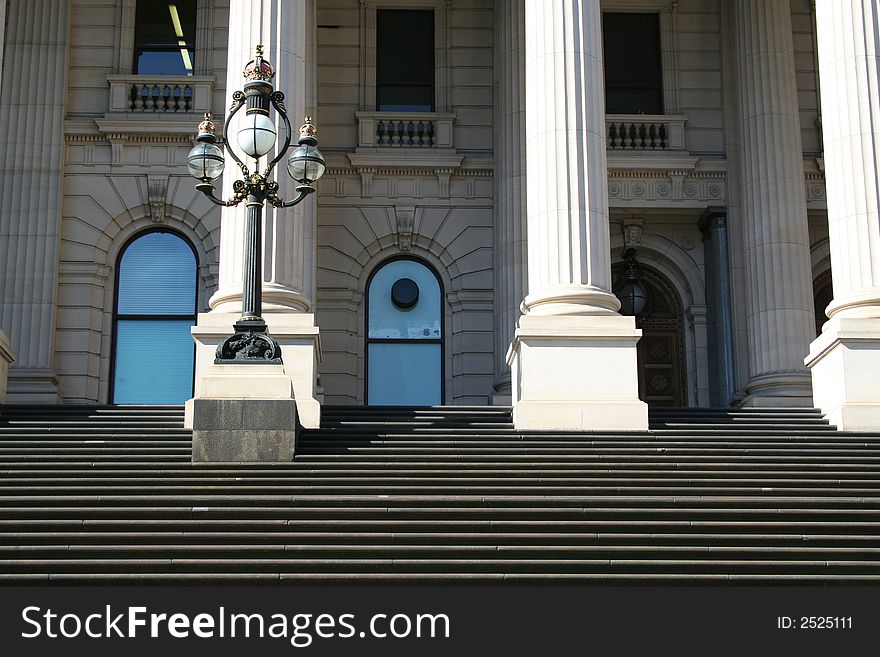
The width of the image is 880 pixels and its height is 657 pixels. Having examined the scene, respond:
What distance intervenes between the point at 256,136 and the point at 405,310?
402 inches

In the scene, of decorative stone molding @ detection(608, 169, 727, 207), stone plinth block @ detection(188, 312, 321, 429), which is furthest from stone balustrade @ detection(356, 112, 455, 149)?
stone plinth block @ detection(188, 312, 321, 429)

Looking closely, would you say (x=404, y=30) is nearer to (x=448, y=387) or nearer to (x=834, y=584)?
(x=448, y=387)

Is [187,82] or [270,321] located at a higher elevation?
[187,82]

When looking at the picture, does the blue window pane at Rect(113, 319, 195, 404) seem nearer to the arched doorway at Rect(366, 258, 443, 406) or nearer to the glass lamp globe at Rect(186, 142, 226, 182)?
the arched doorway at Rect(366, 258, 443, 406)

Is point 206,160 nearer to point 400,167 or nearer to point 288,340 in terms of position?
point 288,340

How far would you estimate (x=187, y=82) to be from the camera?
2688cm

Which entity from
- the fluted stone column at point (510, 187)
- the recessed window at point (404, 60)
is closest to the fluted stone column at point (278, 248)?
the fluted stone column at point (510, 187)

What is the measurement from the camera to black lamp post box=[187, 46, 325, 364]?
17.4 meters

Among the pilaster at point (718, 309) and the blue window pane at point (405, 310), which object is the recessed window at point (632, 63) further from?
the blue window pane at point (405, 310)

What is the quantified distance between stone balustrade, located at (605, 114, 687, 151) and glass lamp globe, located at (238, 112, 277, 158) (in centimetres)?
1129

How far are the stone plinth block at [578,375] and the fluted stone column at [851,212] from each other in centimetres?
270

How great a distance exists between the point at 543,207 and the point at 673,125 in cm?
817

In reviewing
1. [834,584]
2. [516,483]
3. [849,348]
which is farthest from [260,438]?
[849,348]

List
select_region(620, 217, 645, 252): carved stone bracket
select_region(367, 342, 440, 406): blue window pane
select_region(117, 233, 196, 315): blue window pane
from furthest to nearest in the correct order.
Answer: select_region(620, 217, 645, 252): carved stone bracket < select_region(367, 342, 440, 406): blue window pane < select_region(117, 233, 196, 315): blue window pane
